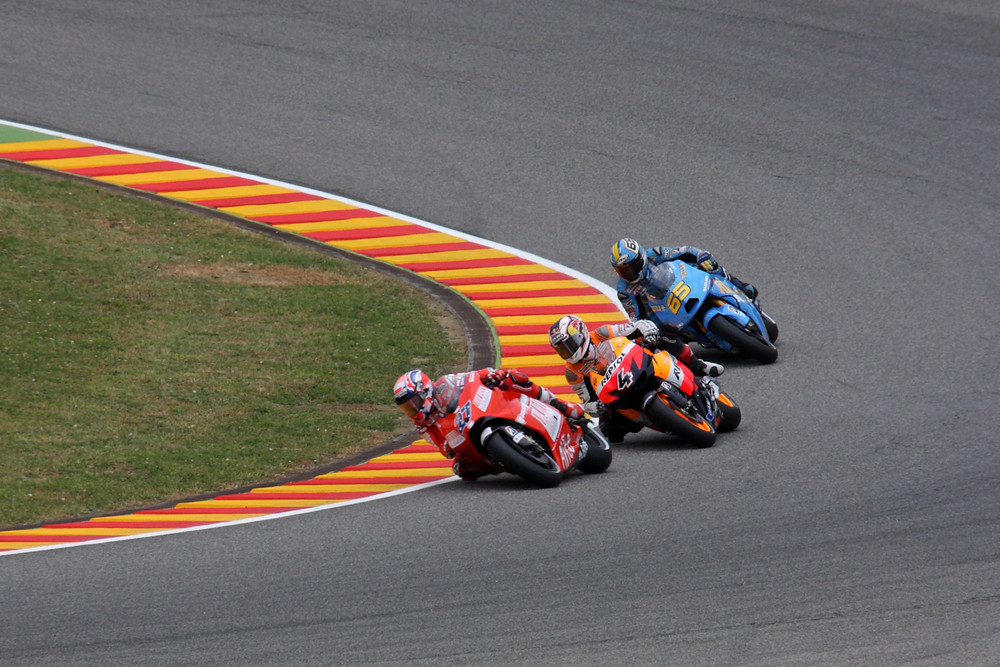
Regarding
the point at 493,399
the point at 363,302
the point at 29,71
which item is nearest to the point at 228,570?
the point at 493,399

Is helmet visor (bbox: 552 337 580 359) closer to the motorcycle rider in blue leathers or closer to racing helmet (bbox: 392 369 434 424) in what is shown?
racing helmet (bbox: 392 369 434 424)

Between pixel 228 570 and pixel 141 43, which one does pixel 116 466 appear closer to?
pixel 228 570

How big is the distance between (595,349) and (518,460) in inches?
67.0

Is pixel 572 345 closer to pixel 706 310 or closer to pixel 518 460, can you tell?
pixel 518 460

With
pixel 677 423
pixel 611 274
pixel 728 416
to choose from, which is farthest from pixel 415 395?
pixel 611 274

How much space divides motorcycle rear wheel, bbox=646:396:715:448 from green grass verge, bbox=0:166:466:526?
3.36m

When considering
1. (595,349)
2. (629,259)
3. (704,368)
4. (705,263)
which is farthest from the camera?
(705,263)

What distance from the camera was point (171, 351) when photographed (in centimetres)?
1600

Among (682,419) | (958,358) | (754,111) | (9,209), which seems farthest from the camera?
(754,111)

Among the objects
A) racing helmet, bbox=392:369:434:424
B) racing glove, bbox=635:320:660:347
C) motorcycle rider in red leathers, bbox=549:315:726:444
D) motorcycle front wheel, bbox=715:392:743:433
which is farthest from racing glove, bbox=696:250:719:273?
racing helmet, bbox=392:369:434:424

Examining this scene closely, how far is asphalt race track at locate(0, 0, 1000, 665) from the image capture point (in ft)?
27.3

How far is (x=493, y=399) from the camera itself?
37.9ft

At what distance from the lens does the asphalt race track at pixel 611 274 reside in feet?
27.3

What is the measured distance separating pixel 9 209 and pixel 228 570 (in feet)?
37.1
